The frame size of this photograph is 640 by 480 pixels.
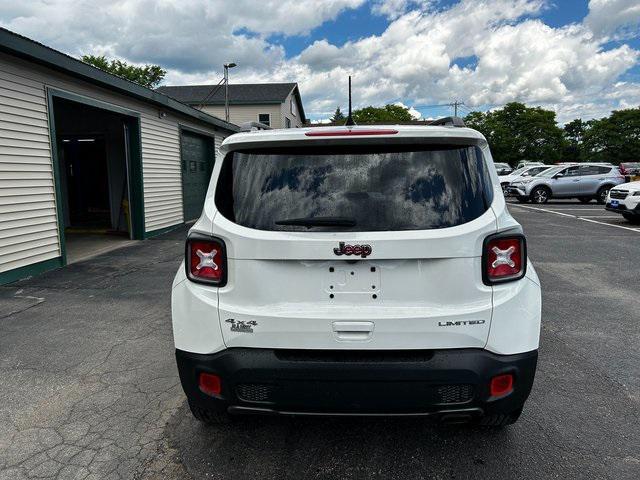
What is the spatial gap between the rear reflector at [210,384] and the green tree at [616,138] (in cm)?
7296

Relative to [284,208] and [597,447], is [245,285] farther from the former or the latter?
[597,447]

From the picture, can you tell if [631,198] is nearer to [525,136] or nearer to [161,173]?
[161,173]

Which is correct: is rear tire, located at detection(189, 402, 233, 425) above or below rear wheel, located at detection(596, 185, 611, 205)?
below

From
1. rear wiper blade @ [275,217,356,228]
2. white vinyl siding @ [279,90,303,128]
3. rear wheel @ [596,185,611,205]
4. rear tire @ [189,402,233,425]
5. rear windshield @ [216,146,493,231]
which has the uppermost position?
white vinyl siding @ [279,90,303,128]

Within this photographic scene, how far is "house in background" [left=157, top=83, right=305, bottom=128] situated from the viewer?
35.0 m

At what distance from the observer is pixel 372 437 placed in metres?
2.80

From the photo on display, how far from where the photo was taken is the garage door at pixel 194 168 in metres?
14.3

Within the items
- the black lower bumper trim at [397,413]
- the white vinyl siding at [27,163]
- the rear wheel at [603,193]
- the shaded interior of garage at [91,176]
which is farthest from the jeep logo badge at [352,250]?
the rear wheel at [603,193]

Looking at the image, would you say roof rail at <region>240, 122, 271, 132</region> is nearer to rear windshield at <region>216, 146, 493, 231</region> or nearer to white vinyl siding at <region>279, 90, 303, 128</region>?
rear windshield at <region>216, 146, 493, 231</region>

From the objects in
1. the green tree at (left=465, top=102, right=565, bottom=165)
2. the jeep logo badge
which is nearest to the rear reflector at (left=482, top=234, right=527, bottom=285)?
the jeep logo badge

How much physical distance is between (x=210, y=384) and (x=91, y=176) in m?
14.8

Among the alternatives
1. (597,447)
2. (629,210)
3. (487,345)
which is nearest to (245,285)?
(487,345)

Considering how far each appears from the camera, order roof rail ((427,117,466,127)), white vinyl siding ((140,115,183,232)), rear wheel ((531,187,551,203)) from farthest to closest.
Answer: rear wheel ((531,187,551,203)), white vinyl siding ((140,115,183,232)), roof rail ((427,117,466,127))

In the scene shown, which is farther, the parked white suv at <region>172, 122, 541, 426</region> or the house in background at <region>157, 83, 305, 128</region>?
the house in background at <region>157, 83, 305, 128</region>
